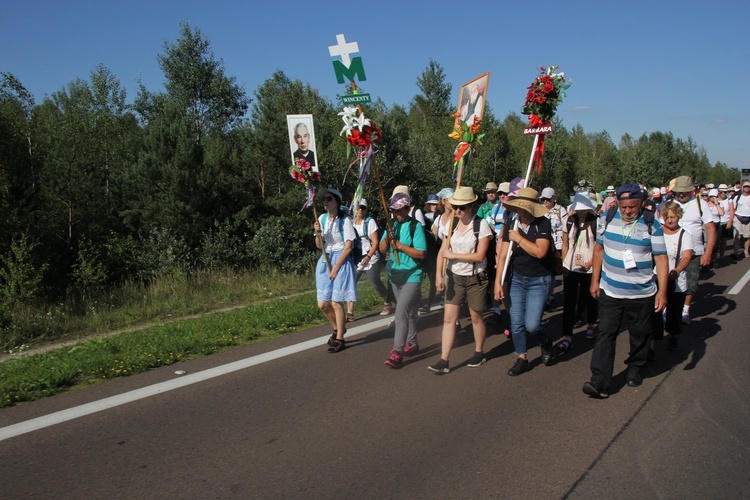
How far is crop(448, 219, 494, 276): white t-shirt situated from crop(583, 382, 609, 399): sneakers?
155 cm

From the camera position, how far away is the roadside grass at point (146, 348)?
5.79m

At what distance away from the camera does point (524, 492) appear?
3.66 meters

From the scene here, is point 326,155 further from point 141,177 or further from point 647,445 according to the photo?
point 647,445

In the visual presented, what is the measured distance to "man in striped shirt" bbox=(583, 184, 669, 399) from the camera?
5309 millimetres

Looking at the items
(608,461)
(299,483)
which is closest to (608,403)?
(608,461)

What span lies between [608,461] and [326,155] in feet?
40.2

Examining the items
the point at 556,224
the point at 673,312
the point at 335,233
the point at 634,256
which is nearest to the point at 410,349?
the point at 335,233

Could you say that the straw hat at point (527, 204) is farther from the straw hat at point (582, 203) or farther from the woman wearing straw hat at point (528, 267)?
the straw hat at point (582, 203)

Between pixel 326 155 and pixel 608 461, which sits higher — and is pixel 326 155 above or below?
above

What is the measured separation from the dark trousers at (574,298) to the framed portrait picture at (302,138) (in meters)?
3.51

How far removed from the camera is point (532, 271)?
5.96 meters

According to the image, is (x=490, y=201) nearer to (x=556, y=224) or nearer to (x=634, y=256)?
(x=556, y=224)

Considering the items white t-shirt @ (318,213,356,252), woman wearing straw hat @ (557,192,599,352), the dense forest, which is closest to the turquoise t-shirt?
white t-shirt @ (318,213,356,252)

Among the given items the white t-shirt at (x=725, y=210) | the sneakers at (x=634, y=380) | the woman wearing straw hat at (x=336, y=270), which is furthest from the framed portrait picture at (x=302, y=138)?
the white t-shirt at (x=725, y=210)
